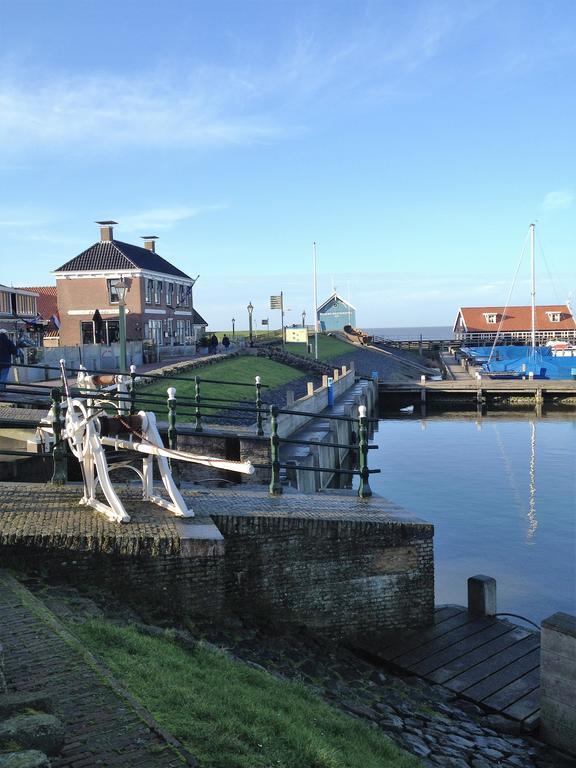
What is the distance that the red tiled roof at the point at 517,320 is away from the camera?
92.8 m

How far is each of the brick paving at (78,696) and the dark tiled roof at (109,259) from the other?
4453 centimetres

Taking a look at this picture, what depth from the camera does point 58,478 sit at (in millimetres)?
9203

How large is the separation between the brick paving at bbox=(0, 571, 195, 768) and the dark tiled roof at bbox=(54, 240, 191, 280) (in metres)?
44.5

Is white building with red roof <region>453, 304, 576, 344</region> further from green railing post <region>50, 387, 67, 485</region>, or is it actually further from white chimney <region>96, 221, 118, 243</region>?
A: green railing post <region>50, 387, 67, 485</region>

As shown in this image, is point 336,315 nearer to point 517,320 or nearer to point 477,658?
point 517,320

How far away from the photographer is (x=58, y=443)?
8938 mm

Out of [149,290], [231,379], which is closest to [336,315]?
[149,290]

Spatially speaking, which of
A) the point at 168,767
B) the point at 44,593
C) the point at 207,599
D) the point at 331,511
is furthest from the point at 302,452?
the point at 168,767

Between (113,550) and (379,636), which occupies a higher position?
(113,550)

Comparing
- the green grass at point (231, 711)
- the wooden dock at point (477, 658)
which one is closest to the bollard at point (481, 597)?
the wooden dock at point (477, 658)

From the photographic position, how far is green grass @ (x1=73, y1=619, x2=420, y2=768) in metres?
4.17

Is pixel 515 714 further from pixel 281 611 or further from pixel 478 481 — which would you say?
pixel 478 481

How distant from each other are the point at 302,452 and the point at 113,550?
13221mm

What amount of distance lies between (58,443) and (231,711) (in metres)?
5.20
